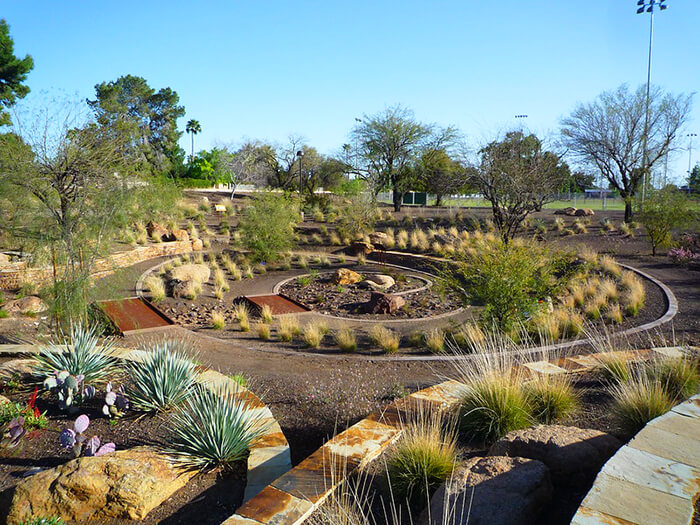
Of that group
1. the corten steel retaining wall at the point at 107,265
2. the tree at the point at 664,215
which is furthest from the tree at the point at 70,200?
the tree at the point at 664,215

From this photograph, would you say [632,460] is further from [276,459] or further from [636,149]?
[636,149]

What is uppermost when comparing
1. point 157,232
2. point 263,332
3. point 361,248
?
point 157,232

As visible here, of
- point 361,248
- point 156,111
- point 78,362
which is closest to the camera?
point 78,362

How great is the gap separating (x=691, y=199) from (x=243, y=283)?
64.7 ft

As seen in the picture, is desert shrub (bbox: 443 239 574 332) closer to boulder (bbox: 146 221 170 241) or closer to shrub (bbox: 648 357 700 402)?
shrub (bbox: 648 357 700 402)

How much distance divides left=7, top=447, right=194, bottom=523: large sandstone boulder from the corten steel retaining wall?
6342 millimetres

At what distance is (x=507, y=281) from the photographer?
380 inches

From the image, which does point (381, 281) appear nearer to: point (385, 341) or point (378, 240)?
point (385, 341)

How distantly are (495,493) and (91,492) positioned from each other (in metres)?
2.97

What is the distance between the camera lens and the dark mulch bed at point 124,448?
401 cm

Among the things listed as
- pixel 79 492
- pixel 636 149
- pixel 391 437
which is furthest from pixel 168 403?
pixel 636 149

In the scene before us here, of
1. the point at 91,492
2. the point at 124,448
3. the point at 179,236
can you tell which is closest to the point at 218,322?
the point at 124,448

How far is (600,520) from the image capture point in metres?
2.57

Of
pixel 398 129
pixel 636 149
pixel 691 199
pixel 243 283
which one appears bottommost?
pixel 243 283
